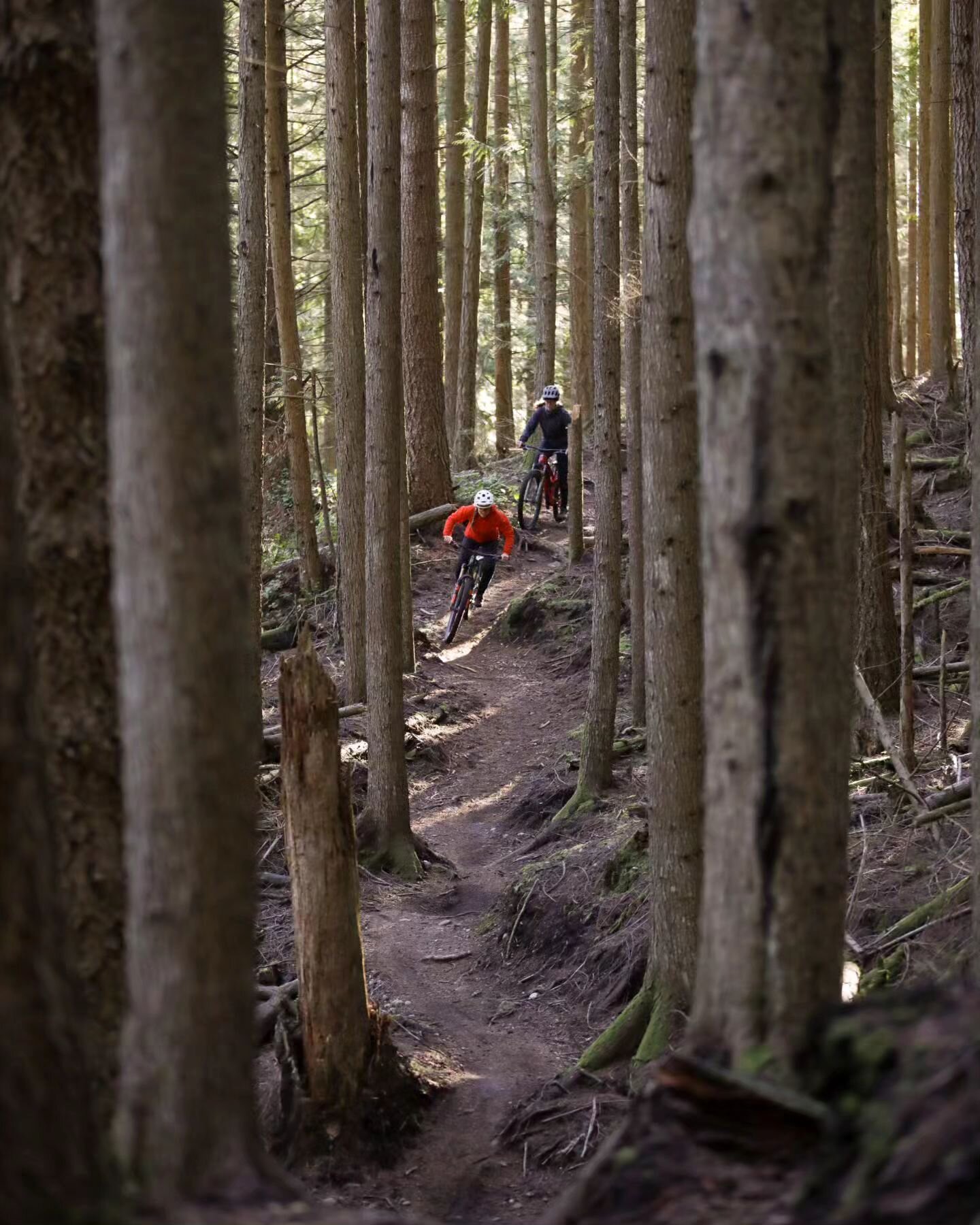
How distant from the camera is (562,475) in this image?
19.1 meters

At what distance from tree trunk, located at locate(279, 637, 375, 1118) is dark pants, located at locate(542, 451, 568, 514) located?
1209cm

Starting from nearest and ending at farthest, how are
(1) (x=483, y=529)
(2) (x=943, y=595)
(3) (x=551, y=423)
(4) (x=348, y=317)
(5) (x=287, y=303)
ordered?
(2) (x=943, y=595), (4) (x=348, y=317), (1) (x=483, y=529), (5) (x=287, y=303), (3) (x=551, y=423)

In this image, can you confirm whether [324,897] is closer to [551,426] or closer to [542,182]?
[551,426]

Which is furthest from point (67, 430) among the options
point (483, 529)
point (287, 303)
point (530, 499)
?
point (530, 499)

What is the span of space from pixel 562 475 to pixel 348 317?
7898 millimetres

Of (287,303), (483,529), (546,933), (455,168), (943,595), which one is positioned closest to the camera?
(546,933)

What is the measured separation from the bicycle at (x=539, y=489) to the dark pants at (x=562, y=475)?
18mm

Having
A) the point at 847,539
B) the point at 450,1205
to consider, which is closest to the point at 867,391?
the point at 847,539

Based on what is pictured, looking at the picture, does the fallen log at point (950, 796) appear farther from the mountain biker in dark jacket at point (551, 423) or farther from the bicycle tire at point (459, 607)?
the mountain biker in dark jacket at point (551, 423)

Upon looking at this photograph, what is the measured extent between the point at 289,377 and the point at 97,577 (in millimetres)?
12029

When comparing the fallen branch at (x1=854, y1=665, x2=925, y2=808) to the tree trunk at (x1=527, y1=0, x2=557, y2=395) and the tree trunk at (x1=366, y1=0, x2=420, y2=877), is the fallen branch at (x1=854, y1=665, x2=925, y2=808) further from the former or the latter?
the tree trunk at (x1=527, y1=0, x2=557, y2=395)

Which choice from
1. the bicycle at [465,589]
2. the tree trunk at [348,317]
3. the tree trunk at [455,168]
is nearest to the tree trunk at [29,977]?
the tree trunk at [348,317]

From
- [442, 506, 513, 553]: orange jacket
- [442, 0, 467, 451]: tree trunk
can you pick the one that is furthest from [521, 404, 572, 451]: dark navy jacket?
[442, 0, 467, 451]: tree trunk

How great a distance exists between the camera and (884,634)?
31.0ft
